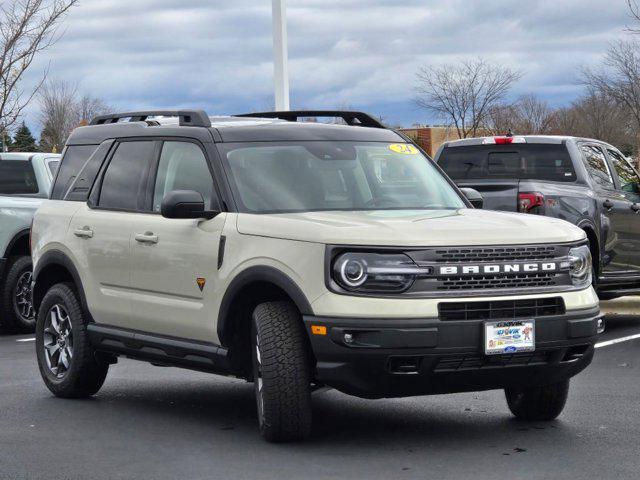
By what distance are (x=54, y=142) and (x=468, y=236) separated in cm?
6240

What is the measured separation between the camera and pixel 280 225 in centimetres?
731

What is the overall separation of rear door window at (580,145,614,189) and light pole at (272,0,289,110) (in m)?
4.19

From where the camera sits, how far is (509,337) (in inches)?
272

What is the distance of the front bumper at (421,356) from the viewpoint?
6750 millimetres

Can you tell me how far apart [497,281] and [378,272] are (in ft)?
2.21

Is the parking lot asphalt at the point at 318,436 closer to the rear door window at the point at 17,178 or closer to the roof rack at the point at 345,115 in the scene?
the roof rack at the point at 345,115

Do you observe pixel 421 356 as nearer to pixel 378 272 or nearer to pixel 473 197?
pixel 378 272

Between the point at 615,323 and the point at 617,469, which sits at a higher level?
the point at 617,469

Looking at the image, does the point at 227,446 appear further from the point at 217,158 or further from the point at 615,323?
the point at 615,323

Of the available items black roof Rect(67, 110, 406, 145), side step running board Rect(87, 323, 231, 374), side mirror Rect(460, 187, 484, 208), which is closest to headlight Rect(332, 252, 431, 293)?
side step running board Rect(87, 323, 231, 374)

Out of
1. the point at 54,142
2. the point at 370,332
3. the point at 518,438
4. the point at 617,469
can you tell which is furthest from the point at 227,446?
the point at 54,142

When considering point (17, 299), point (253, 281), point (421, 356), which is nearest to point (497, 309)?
point (421, 356)

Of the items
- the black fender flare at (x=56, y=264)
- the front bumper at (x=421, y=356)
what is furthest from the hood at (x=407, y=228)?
the black fender flare at (x=56, y=264)

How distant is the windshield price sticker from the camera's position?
28.6ft
